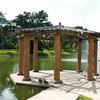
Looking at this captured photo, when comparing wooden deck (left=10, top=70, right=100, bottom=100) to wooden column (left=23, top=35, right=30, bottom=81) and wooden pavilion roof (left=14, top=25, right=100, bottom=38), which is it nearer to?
wooden column (left=23, top=35, right=30, bottom=81)

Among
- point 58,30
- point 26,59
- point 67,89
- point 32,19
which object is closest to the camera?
point 67,89

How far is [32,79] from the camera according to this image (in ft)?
80.5

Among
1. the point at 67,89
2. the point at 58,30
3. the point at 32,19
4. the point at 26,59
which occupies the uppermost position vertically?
the point at 32,19

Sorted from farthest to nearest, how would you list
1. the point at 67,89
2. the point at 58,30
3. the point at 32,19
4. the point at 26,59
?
the point at 32,19
the point at 26,59
the point at 58,30
the point at 67,89

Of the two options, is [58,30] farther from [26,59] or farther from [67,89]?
[67,89]

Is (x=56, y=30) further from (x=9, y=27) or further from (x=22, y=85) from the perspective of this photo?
(x=9, y=27)

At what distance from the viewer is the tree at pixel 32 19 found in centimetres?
10779

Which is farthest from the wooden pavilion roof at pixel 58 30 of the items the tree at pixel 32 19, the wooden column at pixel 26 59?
the tree at pixel 32 19

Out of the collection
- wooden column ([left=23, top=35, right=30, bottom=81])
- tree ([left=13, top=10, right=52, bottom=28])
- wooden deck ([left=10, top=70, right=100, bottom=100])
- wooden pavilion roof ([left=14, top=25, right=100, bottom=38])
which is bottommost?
wooden deck ([left=10, top=70, right=100, bottom=100])

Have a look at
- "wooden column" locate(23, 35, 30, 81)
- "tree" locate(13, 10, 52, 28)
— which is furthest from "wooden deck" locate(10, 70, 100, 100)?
"tree" locate(13, 10, 52, 28)

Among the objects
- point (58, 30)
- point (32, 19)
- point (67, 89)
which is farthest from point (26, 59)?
point (32, 19)

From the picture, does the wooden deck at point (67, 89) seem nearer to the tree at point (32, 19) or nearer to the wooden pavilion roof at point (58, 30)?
the wooden pavilion roof at point (58, 30)

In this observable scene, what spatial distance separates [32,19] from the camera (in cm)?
11369

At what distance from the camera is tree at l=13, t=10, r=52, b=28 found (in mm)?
107787
